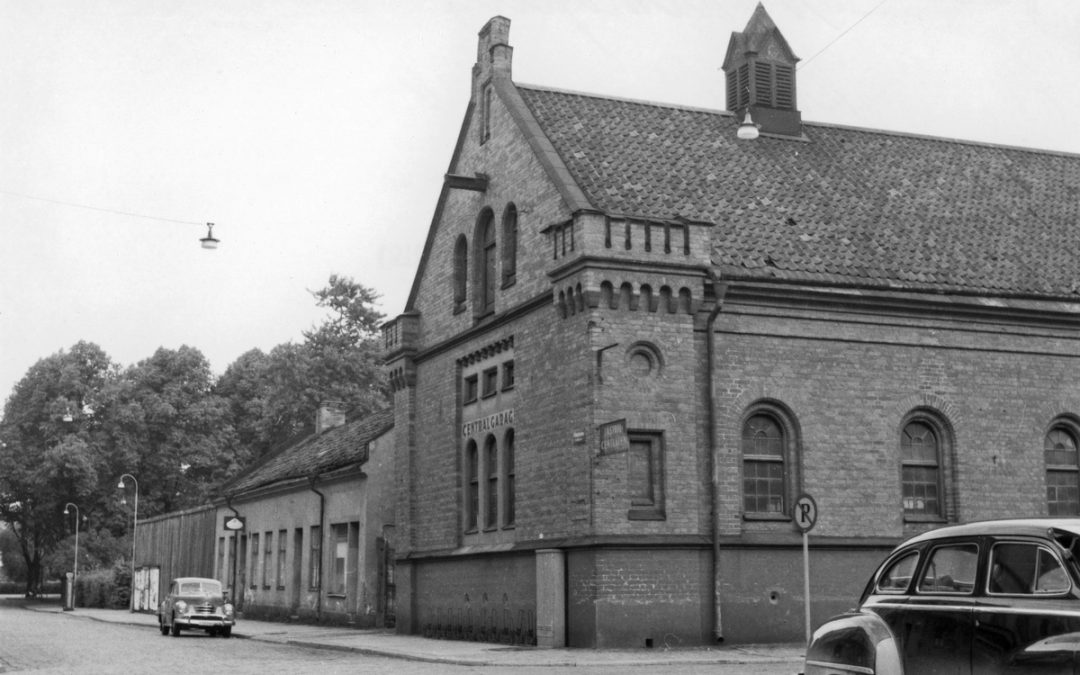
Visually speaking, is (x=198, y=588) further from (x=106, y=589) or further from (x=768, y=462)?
(x=106, y=589)

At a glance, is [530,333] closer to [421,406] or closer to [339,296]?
[421,406]

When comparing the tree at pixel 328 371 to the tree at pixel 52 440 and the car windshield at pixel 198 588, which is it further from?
the car windshield at pixel 198 588

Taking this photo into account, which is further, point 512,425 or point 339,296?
point 339,296

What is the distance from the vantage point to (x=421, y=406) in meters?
33.3

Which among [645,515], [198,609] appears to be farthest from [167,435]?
[645,515]

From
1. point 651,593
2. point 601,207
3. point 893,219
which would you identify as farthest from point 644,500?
point 893,219

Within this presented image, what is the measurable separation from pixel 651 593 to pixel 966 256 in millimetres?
10932

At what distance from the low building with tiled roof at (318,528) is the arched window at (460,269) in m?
6.01

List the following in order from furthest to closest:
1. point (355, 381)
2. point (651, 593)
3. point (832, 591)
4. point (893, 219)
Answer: point (355, 381)
point (893, 219)
point (832, 591)
point (651, 593)

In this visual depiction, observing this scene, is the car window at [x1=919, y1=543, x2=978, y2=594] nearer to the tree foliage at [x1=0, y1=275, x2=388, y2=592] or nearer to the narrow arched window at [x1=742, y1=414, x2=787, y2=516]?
the narrow arched window at [x1=742, y1=414, x2=787, y2=516]

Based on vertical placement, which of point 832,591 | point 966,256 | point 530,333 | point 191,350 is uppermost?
point 191,350

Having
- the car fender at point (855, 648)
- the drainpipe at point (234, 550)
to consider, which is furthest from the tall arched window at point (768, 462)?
the drainpipe at point (234, 550)

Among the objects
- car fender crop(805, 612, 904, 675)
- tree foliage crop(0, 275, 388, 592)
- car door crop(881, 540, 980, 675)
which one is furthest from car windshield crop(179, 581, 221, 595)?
A: tree foliage crop(0, 275, 388, 592)

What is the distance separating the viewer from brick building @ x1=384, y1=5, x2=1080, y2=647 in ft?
80.2
